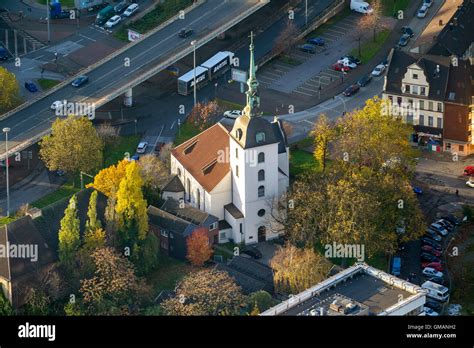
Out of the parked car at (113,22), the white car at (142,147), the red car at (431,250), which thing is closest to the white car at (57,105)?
the white car at (142,147)

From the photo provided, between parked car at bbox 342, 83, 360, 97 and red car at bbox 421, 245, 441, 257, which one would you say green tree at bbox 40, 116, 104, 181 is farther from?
red car at bbox 421, 245, 441, 257

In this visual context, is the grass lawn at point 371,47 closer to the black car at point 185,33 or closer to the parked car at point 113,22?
the black car at point 185,33

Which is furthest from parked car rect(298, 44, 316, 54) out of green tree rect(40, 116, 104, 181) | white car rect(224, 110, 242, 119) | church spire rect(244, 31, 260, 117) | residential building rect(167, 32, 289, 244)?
church spire rect(244, 31, 260, 117)

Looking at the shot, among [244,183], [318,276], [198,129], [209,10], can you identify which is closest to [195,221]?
[244,183]

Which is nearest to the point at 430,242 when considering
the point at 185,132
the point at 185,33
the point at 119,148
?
the point at 185,132

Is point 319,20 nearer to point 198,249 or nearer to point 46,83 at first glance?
point 46,83
